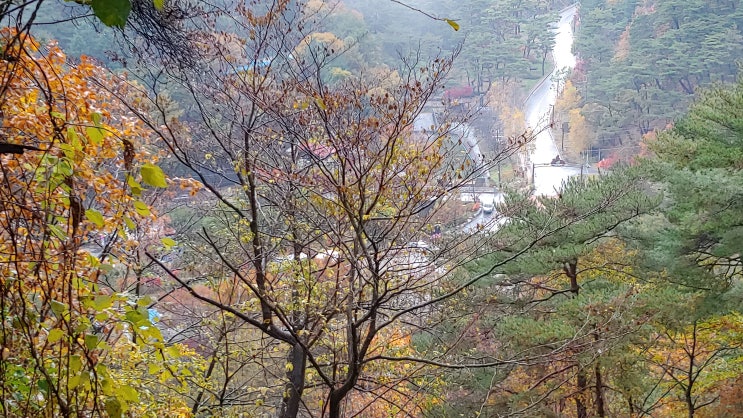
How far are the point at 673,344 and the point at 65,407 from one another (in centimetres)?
796

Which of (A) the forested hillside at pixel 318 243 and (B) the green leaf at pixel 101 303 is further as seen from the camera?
(A) the forested hillside at pixel 318 243

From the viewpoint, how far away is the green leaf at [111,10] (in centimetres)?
72

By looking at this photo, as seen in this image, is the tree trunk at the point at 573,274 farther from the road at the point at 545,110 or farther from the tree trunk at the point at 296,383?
the road at the point at 545,110

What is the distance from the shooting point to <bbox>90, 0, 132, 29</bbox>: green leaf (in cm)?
72

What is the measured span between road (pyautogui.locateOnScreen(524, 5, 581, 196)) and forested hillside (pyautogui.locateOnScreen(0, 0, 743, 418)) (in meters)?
10.6

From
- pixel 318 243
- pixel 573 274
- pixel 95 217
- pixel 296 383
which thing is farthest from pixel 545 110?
pixel 95 217

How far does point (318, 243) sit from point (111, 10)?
4.44 m

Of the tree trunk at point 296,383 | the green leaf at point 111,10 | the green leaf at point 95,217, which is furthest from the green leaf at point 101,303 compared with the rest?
the tree trunk at point 296,383

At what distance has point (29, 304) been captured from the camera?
6.00ft

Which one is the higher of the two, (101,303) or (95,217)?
(95,217)

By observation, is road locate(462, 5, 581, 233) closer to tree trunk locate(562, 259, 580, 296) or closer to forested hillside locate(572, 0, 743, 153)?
forested hillside locate(572, 0, 743, 153)

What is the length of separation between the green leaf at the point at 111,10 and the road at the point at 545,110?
18.4 m

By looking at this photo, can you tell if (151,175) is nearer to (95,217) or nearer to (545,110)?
(95,217)

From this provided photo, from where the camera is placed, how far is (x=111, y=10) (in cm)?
73
